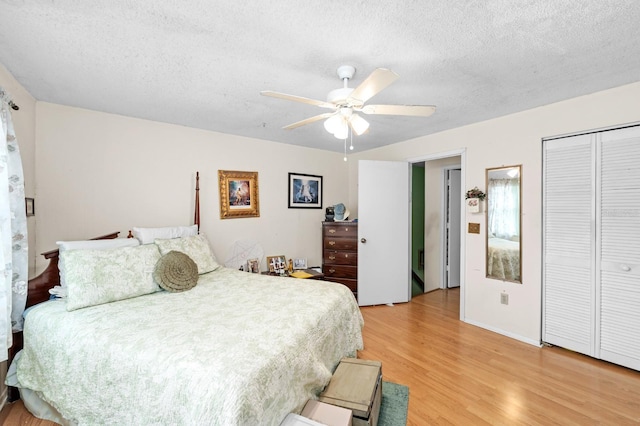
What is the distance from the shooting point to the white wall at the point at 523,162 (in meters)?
2.44

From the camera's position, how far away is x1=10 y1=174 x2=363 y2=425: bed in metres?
1.19

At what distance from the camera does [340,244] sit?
419 cm

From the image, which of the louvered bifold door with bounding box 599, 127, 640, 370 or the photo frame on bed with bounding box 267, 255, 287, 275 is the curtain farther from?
the louvered bifold door with bounding box 599, 127, 640, 370

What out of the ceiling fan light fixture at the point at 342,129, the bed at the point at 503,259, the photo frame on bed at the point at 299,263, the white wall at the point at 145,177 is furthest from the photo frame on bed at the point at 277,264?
the bed at the point at 503,259

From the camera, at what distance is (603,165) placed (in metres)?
2.46

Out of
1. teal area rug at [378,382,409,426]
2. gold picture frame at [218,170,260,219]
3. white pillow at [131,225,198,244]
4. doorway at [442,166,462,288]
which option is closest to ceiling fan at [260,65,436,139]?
white pillow at [131,225,198,244]

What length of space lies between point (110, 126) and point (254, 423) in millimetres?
3083

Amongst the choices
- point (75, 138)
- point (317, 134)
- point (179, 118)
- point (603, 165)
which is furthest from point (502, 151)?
point (75, 138)

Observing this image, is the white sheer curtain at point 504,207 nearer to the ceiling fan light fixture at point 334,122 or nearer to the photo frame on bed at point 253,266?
the ceiling fan light fixture at point 334,122

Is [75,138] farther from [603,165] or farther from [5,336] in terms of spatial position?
[603,165]

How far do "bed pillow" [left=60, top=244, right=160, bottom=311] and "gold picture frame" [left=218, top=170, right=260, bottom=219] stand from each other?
140 centimetres

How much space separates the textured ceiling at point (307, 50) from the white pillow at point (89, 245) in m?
1.25

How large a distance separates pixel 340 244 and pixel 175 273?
94.4 inches

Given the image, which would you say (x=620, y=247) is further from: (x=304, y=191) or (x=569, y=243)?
(x=304, y=191)
